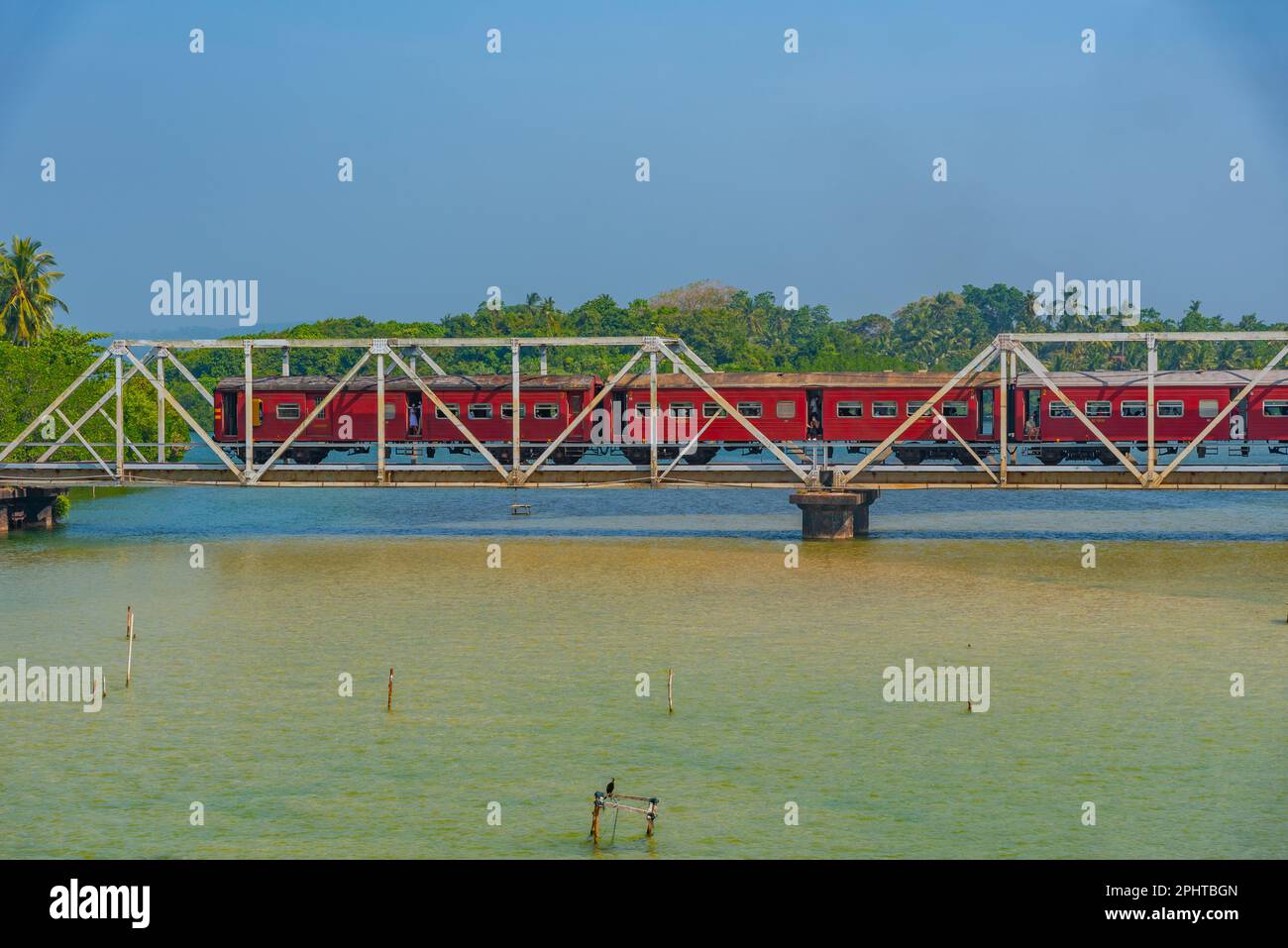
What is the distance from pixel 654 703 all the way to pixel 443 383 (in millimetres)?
36196

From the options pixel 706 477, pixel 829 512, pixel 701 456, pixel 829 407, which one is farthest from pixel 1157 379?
pixel 701 456

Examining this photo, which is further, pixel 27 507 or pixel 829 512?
pixel 27 507

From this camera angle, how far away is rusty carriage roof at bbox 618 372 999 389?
61422 millimetres

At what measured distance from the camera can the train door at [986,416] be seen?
61.3 m

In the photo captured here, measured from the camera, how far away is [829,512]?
56.9m

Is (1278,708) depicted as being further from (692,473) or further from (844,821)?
(692,473)

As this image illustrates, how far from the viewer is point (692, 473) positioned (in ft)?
203

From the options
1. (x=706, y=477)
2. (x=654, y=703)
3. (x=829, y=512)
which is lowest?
(x=654, y=703)

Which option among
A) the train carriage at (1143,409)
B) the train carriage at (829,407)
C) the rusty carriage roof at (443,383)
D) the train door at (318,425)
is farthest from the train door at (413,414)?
the train carriage at (1143,409)

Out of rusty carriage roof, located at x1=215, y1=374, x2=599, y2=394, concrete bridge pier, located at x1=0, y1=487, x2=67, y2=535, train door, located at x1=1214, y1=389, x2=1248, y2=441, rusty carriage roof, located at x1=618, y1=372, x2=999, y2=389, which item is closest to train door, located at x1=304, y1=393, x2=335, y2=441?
rusty carriage roof, located at x1=215, y1=374, x2=599, y2=394

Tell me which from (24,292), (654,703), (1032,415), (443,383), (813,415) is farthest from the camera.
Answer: (24,292)

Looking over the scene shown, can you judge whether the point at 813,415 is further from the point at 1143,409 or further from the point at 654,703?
the point at 654,703

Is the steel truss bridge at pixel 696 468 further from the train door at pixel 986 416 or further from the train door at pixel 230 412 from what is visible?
the train door at pixel 230 412
